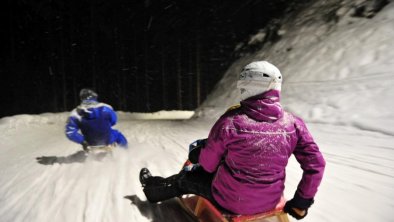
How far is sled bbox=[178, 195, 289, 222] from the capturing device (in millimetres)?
2665

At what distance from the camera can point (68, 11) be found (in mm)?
17141

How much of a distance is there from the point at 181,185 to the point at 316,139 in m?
4.08

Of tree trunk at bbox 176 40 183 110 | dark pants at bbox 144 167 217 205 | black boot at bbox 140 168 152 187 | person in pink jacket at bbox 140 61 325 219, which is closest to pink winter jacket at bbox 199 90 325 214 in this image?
person in pink jacket at bbox 140 61 325 219

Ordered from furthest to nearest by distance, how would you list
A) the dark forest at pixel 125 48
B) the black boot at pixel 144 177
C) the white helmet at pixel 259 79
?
the dark forest at pixel 125 48
the black boot at pixel 144 177
the white helmet at pixel 259 79

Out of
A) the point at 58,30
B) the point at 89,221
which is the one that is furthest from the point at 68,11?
the point at 89,221

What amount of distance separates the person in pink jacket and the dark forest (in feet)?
46.1

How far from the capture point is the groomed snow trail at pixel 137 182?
352 centimetres

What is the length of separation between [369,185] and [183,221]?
2373 mm

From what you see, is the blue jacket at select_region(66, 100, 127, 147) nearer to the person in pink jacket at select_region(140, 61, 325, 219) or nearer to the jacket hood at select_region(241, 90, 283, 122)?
the person in pink jacket at select_region(140, 61, 325, 219)

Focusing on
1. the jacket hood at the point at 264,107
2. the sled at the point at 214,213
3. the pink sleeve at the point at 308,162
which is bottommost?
the sled at the point at 214,213

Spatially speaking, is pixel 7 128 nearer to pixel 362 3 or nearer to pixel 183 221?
pixel 183 221

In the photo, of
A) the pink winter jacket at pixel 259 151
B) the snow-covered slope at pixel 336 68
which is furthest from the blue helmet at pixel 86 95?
the snow-covered slope at pixel 336 68

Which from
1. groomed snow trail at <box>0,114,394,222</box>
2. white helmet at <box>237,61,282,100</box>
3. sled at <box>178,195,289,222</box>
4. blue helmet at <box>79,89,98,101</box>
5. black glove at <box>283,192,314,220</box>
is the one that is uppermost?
white helmet at <box>237,61,282,100</box>

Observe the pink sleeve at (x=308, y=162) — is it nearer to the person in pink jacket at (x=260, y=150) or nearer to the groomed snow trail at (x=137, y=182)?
the person in pink jacket at (x=260, y=150)
